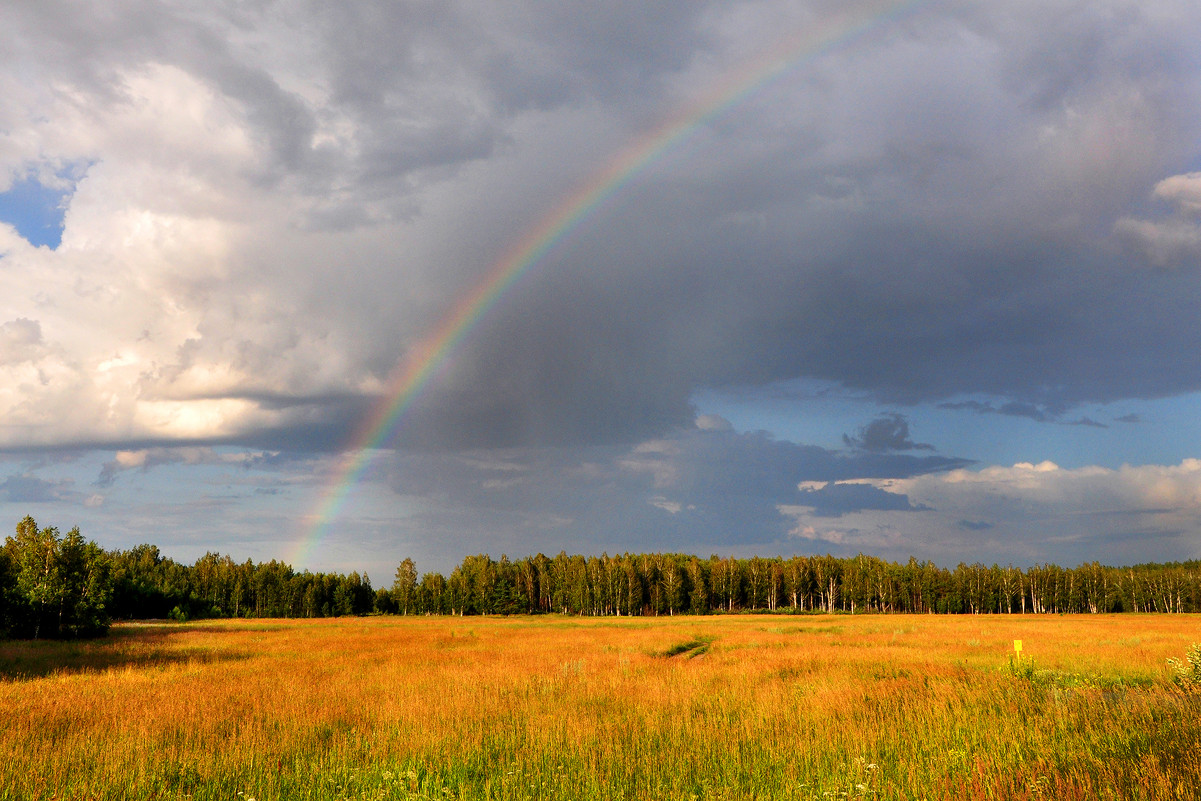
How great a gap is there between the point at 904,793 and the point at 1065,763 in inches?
92.4

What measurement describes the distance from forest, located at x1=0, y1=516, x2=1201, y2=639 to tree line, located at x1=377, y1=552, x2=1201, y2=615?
237 mm

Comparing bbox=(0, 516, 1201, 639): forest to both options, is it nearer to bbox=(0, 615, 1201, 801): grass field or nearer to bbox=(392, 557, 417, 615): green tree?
bbox=(392, 557, 417, 615): green tree

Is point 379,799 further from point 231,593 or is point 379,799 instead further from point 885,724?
point 231,593

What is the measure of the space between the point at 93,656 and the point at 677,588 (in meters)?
105

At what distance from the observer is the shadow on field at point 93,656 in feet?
83.4

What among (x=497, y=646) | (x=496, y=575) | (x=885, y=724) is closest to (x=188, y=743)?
(x=885, y=724)

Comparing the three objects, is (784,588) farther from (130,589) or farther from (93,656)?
(93,656)

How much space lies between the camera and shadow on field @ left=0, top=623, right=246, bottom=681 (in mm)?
25422

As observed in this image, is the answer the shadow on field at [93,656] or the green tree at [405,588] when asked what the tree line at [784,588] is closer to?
the green tree at [405,588]

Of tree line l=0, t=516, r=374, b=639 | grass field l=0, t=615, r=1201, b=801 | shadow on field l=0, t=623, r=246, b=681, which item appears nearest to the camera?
grass field l=0, t=615, r=1201, b=801

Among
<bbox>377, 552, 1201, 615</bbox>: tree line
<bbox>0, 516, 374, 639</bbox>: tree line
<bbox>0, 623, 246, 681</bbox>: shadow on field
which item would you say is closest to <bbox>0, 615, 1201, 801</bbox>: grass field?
<bbox>0, 623, 246, 681</bbox>: shadow on field

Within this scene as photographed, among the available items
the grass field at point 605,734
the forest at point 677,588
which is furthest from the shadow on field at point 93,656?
the forest at point 677,588

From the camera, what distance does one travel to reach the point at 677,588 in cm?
12562

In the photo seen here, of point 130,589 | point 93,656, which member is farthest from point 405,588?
point 93,656
